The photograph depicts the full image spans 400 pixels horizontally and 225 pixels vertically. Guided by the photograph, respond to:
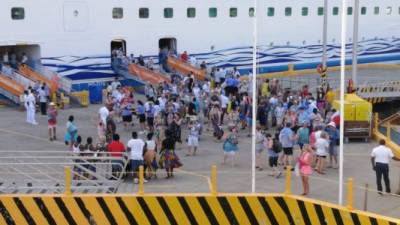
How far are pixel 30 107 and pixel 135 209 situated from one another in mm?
12789

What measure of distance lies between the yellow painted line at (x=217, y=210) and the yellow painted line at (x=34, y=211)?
3209mm

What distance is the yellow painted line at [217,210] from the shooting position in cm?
1306

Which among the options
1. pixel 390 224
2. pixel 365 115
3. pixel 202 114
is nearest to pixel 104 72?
pixel 202 114

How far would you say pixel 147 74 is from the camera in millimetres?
32750

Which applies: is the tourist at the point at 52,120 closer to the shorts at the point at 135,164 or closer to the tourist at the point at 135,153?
the tourist at the point at 135,153

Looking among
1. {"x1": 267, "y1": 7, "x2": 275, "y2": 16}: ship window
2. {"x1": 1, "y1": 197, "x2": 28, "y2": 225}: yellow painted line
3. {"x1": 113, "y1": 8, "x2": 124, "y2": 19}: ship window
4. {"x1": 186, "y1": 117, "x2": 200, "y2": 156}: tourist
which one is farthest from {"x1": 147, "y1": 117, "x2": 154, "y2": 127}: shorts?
{"x1": 267, "y1": 7, "x2": 275, "y2": 16}: ship window

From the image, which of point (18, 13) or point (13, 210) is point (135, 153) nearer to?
point (13, 210)

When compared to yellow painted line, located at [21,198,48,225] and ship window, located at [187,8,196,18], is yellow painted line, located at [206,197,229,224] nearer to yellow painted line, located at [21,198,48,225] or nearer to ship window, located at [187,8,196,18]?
yellow painted line, located at [21,198,48,225]

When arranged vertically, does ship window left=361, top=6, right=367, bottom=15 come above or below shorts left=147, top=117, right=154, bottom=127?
above

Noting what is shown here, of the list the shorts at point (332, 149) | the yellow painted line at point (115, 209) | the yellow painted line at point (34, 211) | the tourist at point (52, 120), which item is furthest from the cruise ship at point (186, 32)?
the yellow painted line at point (34, 211)

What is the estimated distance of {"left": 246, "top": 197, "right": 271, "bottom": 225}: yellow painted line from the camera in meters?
13.1

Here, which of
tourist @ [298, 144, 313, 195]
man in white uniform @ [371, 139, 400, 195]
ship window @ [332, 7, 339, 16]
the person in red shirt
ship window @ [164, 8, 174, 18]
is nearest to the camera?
the person in red shirt

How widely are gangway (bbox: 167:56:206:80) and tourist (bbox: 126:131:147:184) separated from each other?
60.4ft

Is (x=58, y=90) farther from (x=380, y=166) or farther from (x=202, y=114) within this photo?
(x=380, y=166)
